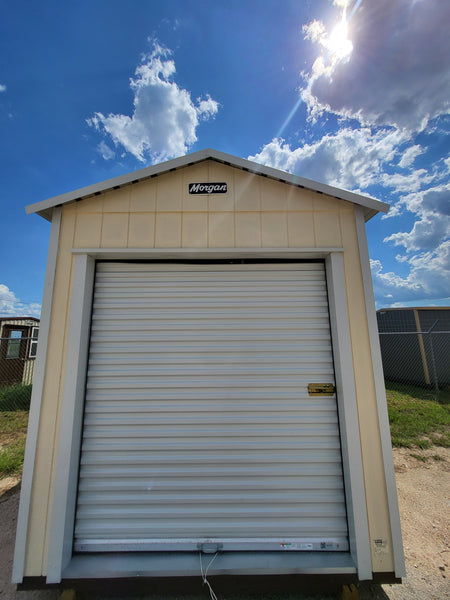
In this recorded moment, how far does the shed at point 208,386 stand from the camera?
2.12 m

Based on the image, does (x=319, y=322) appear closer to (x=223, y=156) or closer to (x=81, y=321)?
(x=223, y=156)

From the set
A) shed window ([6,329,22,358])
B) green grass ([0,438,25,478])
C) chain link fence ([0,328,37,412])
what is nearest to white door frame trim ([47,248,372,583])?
green grass ([0,438,25,478])

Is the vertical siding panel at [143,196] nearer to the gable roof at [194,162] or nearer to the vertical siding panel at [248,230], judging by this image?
Result: the gable roof at [194,162]

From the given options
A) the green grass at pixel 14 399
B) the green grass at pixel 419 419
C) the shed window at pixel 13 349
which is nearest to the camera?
the green grass at pixel 419 419

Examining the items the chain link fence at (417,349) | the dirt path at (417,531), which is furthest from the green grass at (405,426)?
the chain link fence at (417,349)

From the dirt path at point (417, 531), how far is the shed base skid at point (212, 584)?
0.32 feet

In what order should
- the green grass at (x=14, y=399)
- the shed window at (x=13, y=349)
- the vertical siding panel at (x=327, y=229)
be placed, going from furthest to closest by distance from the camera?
the shed window at (x=13, y=349) < the green grass at (x=14, y=399) < the vertical siding panel at (x=327, y=229)

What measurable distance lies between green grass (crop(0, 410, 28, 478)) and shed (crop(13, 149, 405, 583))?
7.95 ft

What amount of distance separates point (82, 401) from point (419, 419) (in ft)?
20.4

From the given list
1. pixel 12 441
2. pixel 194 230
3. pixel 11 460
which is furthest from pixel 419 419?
pixel 12 441

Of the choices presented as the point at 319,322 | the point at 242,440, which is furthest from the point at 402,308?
the point at 242,440

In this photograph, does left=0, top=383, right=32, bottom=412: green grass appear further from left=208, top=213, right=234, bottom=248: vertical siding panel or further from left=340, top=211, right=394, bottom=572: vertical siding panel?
left=340, top=211, right=394, bottom=572: vertical siding panel

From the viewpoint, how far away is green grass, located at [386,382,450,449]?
174 inches

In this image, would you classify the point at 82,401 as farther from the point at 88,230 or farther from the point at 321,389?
the point at 321,389
